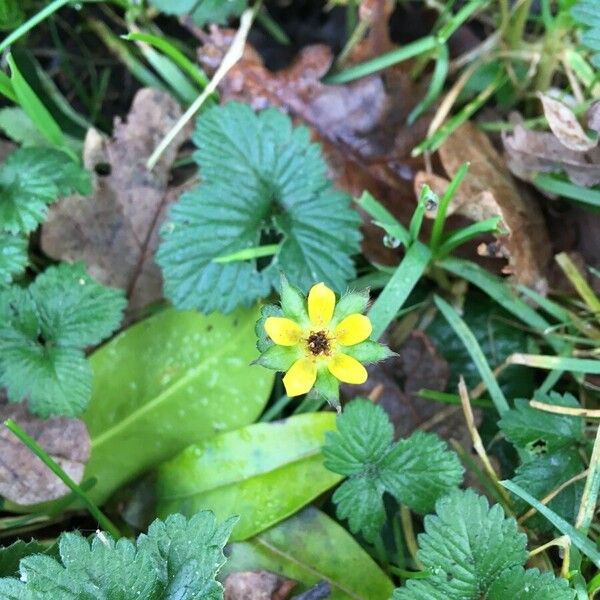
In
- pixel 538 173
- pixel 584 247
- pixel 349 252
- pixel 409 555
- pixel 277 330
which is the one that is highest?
pixel 277 330

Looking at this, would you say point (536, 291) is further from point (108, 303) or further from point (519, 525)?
point (108, 303)

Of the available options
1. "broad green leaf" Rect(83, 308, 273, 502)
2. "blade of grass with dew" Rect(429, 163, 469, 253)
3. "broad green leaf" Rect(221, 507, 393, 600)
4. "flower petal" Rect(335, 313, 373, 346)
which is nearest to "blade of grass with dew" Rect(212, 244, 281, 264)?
"broad green leaf" Rect(83, 308, 273, 502)

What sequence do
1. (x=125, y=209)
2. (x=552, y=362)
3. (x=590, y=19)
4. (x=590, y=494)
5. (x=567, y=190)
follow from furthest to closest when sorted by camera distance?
(x=125, y=209) → (x=567, y=190) → (x=552, y=362) → (x=590, y=19) → (x=590, y=494)

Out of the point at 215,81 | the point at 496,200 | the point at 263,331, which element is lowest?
the point at 496,200

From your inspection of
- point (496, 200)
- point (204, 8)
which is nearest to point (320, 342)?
point (496, 200)

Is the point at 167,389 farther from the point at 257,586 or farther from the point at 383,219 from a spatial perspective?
the point at 383,219

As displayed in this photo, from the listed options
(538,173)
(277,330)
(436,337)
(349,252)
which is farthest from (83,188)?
(538,173)

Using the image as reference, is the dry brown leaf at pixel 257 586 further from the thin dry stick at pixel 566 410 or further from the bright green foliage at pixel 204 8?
the bright green foliage at pixel 204 8

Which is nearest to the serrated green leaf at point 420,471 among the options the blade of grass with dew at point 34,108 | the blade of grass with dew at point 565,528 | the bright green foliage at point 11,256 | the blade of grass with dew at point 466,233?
the blade of grass with dew at point 565,528
